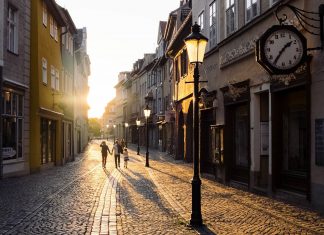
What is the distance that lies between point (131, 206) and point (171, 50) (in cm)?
2474

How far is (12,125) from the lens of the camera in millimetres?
22609

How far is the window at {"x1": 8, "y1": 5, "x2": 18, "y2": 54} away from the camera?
2255 cm

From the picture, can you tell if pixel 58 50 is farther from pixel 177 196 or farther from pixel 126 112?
pixel 126 112

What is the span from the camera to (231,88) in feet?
60.7

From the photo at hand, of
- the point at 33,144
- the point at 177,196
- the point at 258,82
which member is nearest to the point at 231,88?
the point at 258,82

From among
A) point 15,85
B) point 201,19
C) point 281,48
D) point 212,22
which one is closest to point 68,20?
point 201,19

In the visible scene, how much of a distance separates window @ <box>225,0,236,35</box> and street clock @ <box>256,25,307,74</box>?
23.7 ft

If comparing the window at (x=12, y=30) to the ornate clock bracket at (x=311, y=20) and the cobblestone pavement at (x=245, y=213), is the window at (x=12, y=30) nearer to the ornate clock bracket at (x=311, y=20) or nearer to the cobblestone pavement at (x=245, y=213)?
the cobblestone pavement at (x=245, y=213)

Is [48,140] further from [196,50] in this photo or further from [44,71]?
[196,50]

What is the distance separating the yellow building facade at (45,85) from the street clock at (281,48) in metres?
15.8

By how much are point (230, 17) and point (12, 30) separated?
9625 mm

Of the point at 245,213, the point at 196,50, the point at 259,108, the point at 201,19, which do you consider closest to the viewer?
the point at 196,50

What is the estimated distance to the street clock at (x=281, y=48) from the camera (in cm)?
1153

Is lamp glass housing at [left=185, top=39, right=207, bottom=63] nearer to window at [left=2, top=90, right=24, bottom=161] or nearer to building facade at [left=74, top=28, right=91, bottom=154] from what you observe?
window at [left=2, top=90, right=24, bottom=161]
